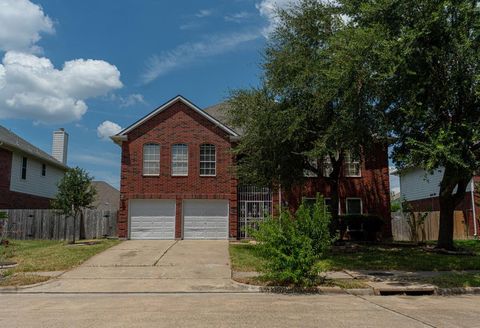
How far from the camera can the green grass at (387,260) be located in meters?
16.0

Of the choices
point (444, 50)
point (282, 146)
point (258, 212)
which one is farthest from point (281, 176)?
point (444, 50)

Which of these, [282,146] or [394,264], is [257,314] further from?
[282,146]

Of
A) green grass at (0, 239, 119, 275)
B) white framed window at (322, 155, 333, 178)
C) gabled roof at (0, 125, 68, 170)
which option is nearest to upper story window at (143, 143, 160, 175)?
green grass at (0, 239, 119, 275)

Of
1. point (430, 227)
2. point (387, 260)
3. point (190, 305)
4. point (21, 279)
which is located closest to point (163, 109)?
point (21, 279)

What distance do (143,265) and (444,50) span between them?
40.3 ft

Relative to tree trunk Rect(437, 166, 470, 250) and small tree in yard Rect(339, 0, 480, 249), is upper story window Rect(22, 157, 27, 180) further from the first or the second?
tree trunk Rect(437, 166, 470, 250)

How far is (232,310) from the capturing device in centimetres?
952

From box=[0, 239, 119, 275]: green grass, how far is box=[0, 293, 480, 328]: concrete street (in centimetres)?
387

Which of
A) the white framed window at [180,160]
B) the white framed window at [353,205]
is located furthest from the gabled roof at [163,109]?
the white framed window at [353,205]

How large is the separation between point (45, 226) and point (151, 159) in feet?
23.4

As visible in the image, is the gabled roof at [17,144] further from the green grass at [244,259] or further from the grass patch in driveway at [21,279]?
the green grass at [244,259]

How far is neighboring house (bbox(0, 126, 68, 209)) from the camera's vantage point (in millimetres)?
28375

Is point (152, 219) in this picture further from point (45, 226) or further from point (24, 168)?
point (24, 168)

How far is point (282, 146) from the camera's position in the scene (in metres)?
20.0
